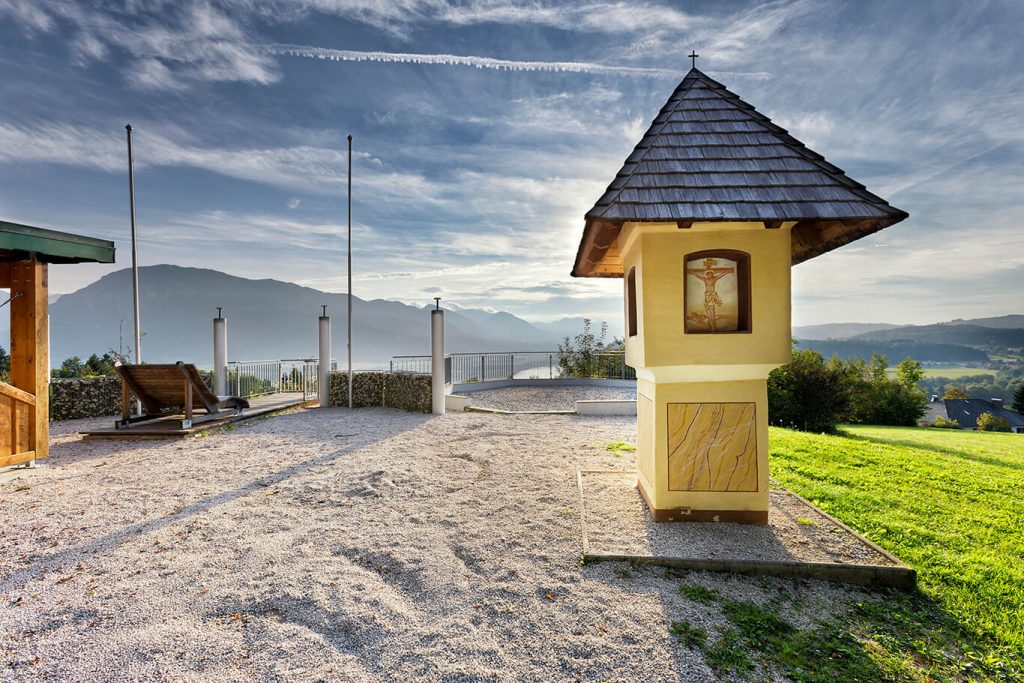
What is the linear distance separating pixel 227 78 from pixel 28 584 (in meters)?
13.8

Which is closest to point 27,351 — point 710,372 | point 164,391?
point 164,391

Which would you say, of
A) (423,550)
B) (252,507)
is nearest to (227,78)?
→ (252,507)

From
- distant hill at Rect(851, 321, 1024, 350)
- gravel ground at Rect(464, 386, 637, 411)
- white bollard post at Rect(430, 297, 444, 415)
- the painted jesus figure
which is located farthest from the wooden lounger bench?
distant hill at Rect(851, 321, 1024, 350)

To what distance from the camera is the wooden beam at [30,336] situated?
23.8ft

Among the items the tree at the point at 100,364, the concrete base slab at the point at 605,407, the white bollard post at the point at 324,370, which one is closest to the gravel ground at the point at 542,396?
the concrete base slab at the point at 605,407

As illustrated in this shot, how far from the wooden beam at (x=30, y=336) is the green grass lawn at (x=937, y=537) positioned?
10553 mm

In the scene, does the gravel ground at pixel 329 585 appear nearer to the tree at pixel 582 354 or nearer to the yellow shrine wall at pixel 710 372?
the yellow shrine wall at pixel 710 372

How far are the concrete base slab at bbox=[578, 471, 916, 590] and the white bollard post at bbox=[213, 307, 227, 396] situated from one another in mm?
12820

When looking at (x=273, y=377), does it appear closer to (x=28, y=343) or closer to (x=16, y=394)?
(x=28, y=343)

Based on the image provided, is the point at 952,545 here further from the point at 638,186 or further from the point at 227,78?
the point at 227,78

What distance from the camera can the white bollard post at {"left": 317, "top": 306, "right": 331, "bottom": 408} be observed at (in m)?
14.3

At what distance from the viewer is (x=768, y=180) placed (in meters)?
4.96

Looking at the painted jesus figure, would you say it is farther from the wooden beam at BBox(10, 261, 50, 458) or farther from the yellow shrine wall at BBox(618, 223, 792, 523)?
the wooden beam at BBox(10, 261, 50, 458)

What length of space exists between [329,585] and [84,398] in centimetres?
1215
